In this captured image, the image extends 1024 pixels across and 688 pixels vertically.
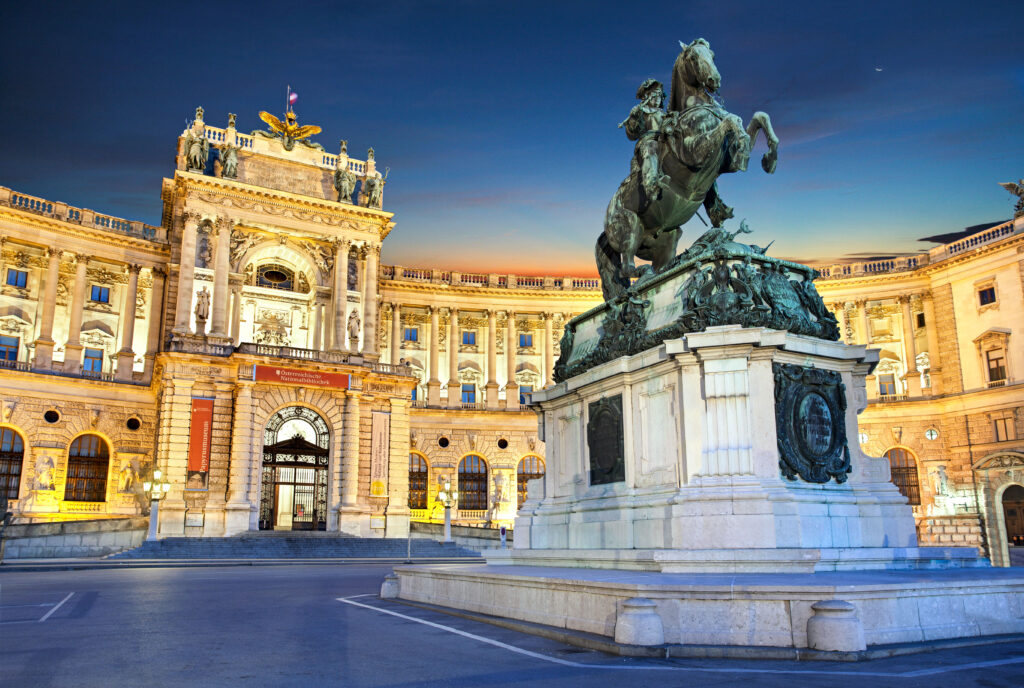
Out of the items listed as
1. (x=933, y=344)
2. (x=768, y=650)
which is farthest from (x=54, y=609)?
(x=933, y=344)

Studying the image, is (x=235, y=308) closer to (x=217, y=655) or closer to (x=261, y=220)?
(x=261, y=220)

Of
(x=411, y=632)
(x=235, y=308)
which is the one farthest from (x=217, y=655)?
(x=235, y=308)

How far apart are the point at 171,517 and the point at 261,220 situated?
1646 cm

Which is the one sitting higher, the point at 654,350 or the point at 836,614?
the point at 654,350

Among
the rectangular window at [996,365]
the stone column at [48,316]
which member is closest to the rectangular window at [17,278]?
the stone column at [48,316]

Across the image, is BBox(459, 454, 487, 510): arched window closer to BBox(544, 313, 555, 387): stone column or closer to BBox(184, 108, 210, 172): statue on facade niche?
BBox(544, 313, 555, 387): stone column

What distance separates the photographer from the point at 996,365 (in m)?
44.7

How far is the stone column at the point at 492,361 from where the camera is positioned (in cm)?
5372

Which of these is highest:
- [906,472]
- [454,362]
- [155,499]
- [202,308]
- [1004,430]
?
[202,308]

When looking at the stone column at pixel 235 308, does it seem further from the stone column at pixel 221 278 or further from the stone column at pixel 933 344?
the stone column at pixel 933 344

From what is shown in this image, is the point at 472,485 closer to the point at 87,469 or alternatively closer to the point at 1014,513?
the point at 87,469

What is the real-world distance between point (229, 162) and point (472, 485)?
24231 millimetres

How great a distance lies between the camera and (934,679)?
568 cm

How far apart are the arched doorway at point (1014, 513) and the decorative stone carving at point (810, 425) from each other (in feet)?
130
